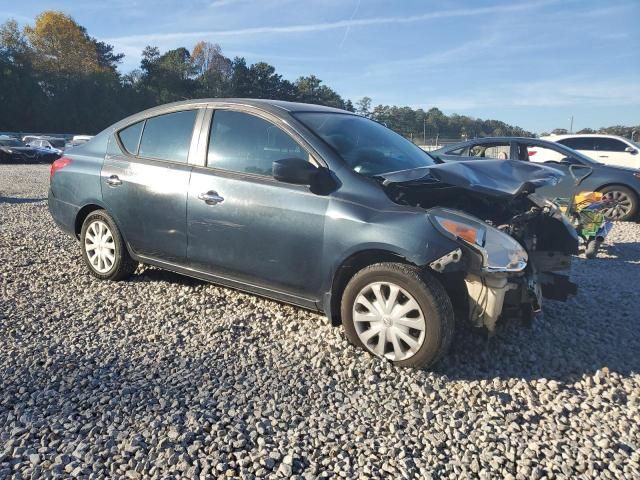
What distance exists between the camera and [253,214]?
3.83 metres

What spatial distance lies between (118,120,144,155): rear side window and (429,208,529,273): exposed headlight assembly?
9.56 feet

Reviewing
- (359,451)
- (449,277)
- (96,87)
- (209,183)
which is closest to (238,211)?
(209,183)

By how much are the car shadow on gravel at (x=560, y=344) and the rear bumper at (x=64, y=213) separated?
3824mm

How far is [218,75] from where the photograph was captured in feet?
208

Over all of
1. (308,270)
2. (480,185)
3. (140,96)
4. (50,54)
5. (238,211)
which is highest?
(50,54)

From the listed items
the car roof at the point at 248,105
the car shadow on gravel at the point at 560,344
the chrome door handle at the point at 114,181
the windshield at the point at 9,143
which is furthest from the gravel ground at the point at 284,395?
the windshield at the point at 9,143

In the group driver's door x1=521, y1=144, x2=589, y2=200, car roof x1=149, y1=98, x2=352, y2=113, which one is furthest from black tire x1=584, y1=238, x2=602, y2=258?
car roof x1=149, y1=98, x2=352, y2=113

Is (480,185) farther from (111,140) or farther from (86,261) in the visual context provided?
(86,261)

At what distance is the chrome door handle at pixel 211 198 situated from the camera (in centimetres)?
400

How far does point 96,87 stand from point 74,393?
5985 centimetres

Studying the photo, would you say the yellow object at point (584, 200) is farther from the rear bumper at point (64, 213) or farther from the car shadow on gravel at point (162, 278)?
the rear bumper at point (64, 213)

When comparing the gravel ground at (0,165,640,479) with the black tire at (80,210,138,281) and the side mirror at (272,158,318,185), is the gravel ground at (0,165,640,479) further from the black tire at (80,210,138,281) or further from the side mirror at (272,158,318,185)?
the side mirror at (272,158,318,185)

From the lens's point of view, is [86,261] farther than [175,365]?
Yes

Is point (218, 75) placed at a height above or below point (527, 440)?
above
